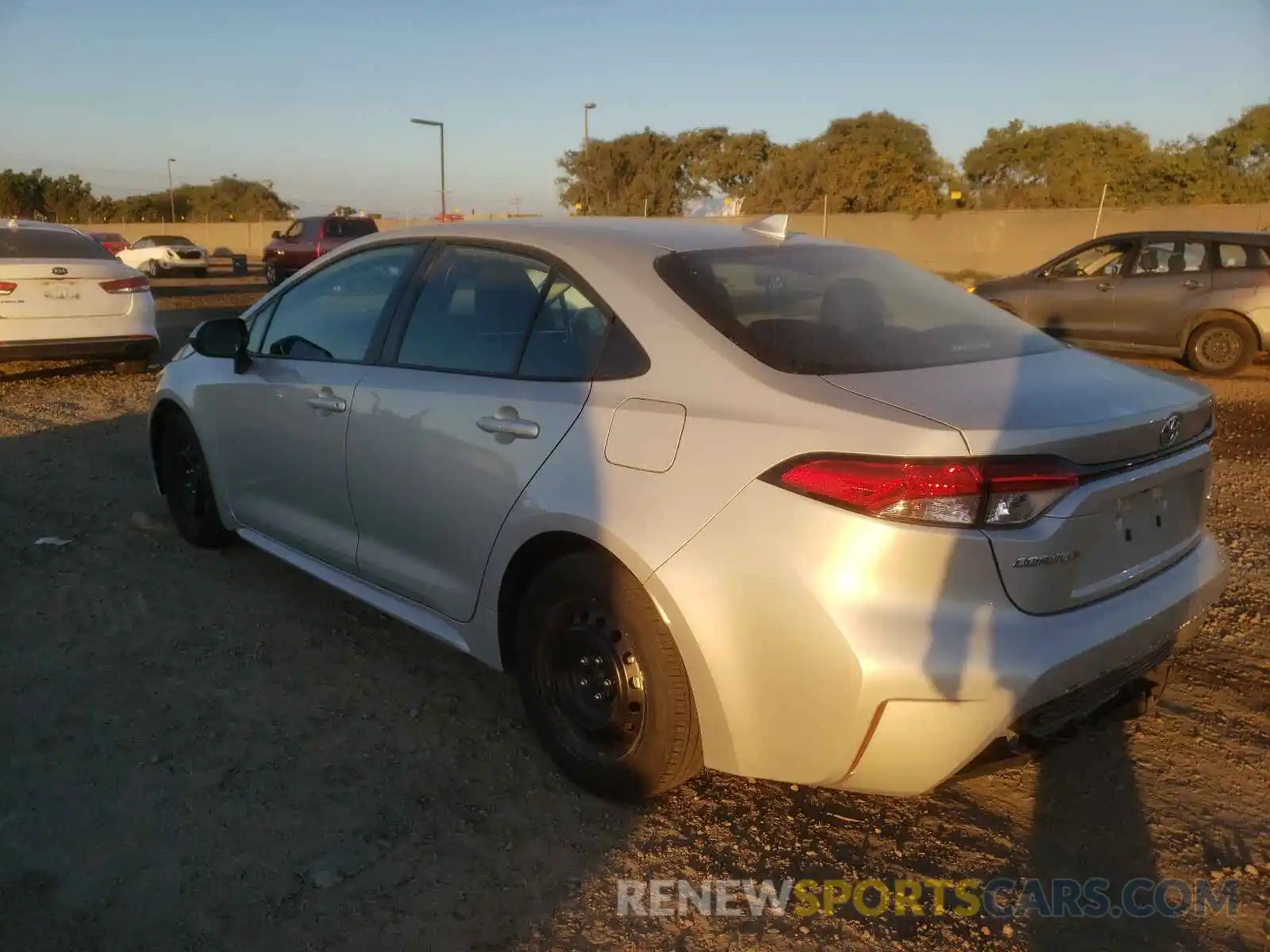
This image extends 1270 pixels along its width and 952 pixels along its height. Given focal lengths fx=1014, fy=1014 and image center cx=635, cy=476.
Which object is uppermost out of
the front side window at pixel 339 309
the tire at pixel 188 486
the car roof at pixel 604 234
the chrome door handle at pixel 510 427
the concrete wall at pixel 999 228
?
the concrete wall at pixel 999 228

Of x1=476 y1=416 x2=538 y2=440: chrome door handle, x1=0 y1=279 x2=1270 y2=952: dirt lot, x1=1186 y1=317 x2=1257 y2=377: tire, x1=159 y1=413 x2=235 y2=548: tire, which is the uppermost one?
x1=476 y1=416 x2=538 y2=440: chrome door handle

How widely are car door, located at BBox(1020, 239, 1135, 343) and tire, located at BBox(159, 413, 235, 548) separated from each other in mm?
10273

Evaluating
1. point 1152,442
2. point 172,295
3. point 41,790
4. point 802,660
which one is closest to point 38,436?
point 41,790

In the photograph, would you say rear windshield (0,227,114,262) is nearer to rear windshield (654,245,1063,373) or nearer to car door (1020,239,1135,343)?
rear windshield (654,245,1063,373)

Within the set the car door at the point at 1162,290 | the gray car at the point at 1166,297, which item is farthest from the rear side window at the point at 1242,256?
the car door at the point at 1162,290

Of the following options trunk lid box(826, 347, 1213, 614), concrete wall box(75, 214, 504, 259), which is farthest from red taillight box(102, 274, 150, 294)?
concrete wall box(75, 214, 504, 259)

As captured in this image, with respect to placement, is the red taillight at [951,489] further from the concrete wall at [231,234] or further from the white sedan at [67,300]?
the concrete wall at [231,234]

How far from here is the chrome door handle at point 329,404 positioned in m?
3.75

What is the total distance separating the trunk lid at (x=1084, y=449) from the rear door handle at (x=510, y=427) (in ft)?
3.00

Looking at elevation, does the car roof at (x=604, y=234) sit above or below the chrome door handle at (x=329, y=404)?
above

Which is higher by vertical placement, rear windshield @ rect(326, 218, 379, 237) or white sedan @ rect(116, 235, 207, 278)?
rear windshield @ rect(326, 218, 379, 237)

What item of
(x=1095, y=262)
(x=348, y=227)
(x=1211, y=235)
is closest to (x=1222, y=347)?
(x=1211, y=235)

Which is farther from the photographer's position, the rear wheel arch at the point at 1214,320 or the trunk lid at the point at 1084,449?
the rear wheel arch at the point at 1214,320

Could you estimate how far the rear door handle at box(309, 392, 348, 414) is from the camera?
3756 millimetres
